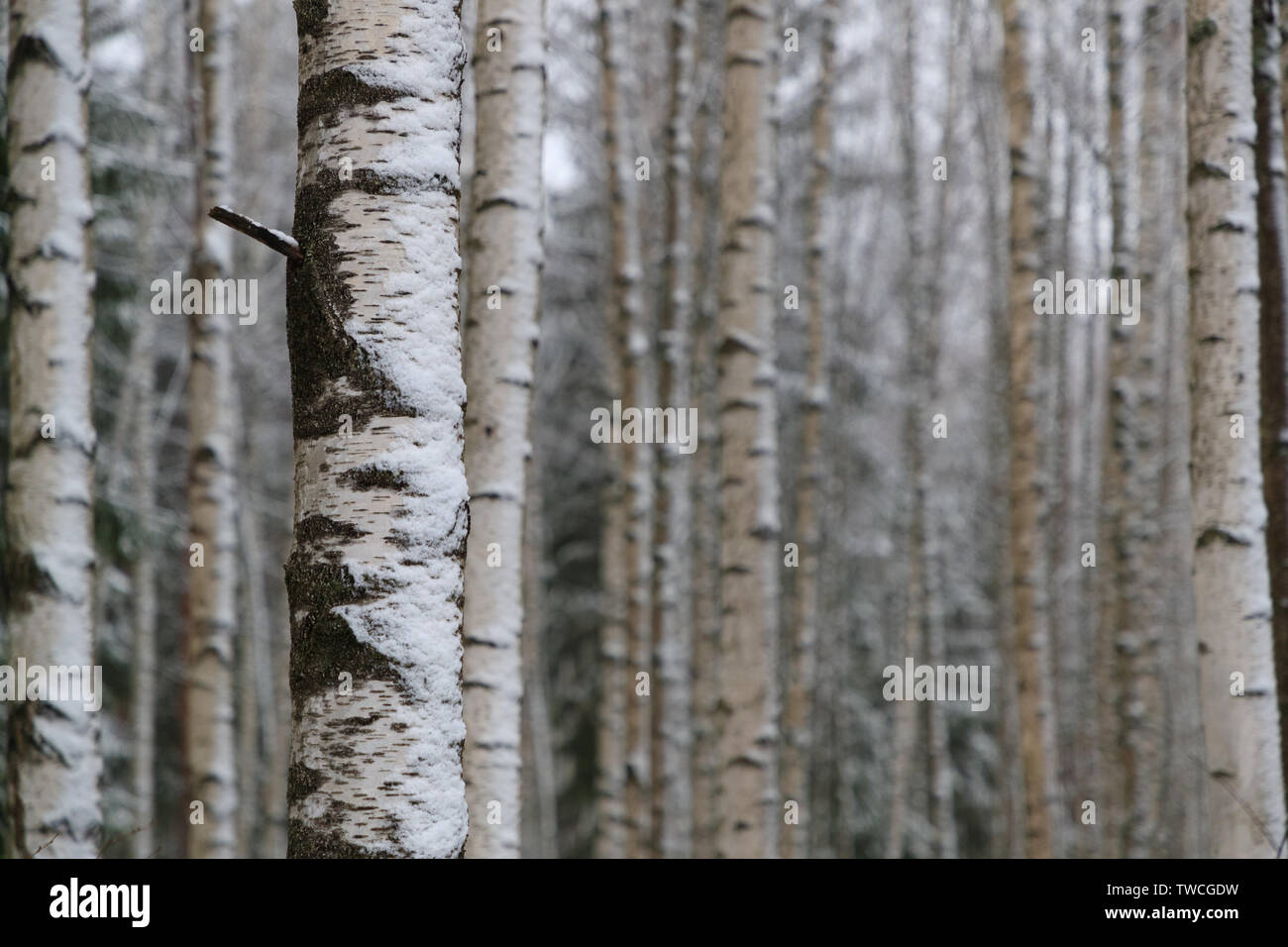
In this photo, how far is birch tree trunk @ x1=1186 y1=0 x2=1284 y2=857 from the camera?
10.6 ft

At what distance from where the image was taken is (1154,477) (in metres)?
8.98

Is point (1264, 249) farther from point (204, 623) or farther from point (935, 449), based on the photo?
point (935, 449)

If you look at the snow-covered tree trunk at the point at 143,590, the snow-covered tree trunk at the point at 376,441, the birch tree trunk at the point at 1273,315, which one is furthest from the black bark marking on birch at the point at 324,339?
the snow-covered tree trunk at the point at 143,590

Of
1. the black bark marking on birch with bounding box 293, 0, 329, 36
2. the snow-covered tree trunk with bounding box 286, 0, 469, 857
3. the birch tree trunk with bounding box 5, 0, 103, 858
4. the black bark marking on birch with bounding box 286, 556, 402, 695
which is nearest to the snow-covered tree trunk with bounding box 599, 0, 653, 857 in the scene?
the birch tree trunk with bounding box 5, 0, 103, 858

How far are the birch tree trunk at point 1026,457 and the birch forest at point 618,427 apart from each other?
22 millimetres

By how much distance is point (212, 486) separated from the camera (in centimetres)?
526

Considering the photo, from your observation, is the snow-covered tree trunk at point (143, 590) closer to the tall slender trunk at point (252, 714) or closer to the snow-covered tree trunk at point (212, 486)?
the tall slender trunk at point (252, 714)

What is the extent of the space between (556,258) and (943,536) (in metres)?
5.63

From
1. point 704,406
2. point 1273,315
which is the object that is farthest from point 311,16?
point 704,406

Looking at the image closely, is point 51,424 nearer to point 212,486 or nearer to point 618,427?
point 212,486

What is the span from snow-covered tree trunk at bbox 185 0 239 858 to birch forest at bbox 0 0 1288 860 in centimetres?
2

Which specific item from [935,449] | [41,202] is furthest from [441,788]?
[935,449]

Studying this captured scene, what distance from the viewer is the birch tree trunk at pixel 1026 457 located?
528cm
